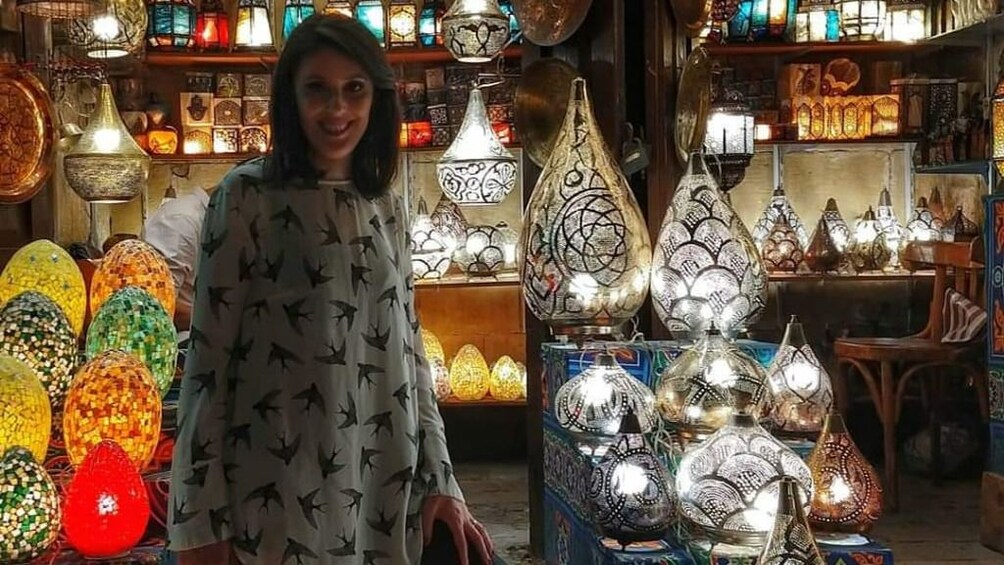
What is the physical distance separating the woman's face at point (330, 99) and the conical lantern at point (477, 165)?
2.80 meters

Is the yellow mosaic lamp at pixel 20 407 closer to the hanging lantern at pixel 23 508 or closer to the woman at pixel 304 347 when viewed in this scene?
the hanging lantern at pixel 23 508

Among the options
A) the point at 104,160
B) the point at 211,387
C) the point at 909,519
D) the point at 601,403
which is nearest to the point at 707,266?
the point at 601,403

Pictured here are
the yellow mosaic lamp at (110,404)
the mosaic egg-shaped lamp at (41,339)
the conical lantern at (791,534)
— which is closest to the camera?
the conical lantern at (791,534)

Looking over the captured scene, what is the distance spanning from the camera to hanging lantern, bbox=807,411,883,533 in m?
2.54

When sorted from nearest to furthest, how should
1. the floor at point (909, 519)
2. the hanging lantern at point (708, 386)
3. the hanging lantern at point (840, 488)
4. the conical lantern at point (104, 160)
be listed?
the hanging lantern at point (840, 488), the hanging lantern at point (708, 386), the conical lantern at point (104, 160), the floor at point (909, 519)

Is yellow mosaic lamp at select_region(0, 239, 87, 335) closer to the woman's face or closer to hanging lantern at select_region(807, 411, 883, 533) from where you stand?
the woman's face

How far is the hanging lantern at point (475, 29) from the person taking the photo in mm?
4066

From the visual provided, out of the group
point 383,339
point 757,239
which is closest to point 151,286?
point 383,339

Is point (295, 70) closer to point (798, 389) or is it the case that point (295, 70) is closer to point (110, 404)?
point (110, 404)

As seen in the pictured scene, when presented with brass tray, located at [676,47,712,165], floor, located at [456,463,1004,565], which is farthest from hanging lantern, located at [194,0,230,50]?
brass tray, located at [676,47,712,165]

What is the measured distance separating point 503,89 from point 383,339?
4.25 m

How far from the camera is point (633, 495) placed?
255 centimetres

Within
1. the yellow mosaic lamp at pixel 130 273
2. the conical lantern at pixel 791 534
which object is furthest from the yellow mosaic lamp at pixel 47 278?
the conical lantern at pixel 791 534

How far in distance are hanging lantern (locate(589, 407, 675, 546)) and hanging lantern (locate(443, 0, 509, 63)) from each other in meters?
1.89
